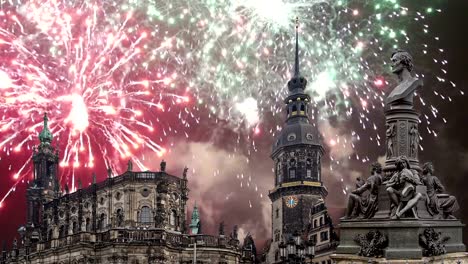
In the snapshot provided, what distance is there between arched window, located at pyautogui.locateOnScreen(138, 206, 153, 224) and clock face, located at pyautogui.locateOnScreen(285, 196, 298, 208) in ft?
72.4

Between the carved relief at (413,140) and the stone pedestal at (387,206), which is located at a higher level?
the carved relief at (413,140)

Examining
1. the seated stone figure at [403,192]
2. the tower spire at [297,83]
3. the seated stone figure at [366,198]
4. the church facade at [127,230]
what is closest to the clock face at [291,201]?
the church facade at [127,230]

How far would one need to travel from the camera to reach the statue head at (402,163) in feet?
70.1

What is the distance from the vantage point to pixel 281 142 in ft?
315

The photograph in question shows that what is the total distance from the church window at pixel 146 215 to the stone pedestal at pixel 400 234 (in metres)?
58.4

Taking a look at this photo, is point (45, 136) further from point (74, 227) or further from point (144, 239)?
point (144, 239)

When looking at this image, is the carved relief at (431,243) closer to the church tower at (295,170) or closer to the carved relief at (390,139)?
the carved relief at (390,139)

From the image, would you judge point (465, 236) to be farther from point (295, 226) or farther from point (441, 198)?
point (295, 226)

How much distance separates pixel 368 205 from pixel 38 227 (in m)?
79.7

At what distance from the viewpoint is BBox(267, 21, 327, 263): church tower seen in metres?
91.2

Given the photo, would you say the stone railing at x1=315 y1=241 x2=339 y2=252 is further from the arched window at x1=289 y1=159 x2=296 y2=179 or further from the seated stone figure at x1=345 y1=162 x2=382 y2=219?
the seated stone figure at x1=345 y1=162 x2=382 y2=219

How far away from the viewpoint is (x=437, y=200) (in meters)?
21.6

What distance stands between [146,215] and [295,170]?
24.5 metres

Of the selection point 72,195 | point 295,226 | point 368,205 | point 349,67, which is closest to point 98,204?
point 72,195
